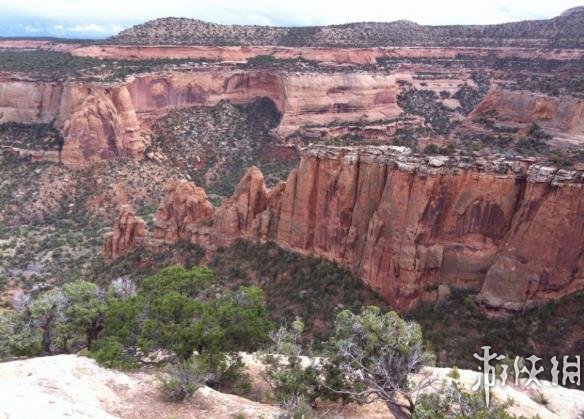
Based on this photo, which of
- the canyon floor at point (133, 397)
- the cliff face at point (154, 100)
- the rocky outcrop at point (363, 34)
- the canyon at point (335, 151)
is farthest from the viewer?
the rocky outcrop at point (363, 34)

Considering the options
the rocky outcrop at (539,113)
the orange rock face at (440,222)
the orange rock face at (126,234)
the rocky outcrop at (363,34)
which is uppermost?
the rocky outcrop at (363,34)

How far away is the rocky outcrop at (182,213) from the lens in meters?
45.6

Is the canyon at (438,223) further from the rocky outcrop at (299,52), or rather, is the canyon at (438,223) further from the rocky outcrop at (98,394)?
the rocky outcrop at (299,52)

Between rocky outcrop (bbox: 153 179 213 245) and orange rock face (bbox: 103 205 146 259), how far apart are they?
1764 mm

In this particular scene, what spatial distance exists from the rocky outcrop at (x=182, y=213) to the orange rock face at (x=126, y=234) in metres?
1.76

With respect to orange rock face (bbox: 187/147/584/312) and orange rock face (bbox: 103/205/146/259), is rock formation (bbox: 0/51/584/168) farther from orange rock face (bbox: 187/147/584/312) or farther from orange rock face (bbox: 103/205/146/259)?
orange rock face (bbox: 103/205/146/259)

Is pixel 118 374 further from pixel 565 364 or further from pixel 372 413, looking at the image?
pixel 565 364

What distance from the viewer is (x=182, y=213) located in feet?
151

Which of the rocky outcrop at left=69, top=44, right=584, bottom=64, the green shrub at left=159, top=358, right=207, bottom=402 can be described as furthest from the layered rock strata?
the green shrub at left=159, top=358, right=207, bottom=402

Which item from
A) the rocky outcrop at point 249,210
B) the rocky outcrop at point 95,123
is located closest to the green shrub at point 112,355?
the rocky outcrop at point 249,210

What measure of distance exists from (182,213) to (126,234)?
5404mm

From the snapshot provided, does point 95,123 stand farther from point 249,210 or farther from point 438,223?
point 438,223

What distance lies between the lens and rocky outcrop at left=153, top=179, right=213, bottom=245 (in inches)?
1796

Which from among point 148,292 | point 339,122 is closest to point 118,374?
point 148,292
